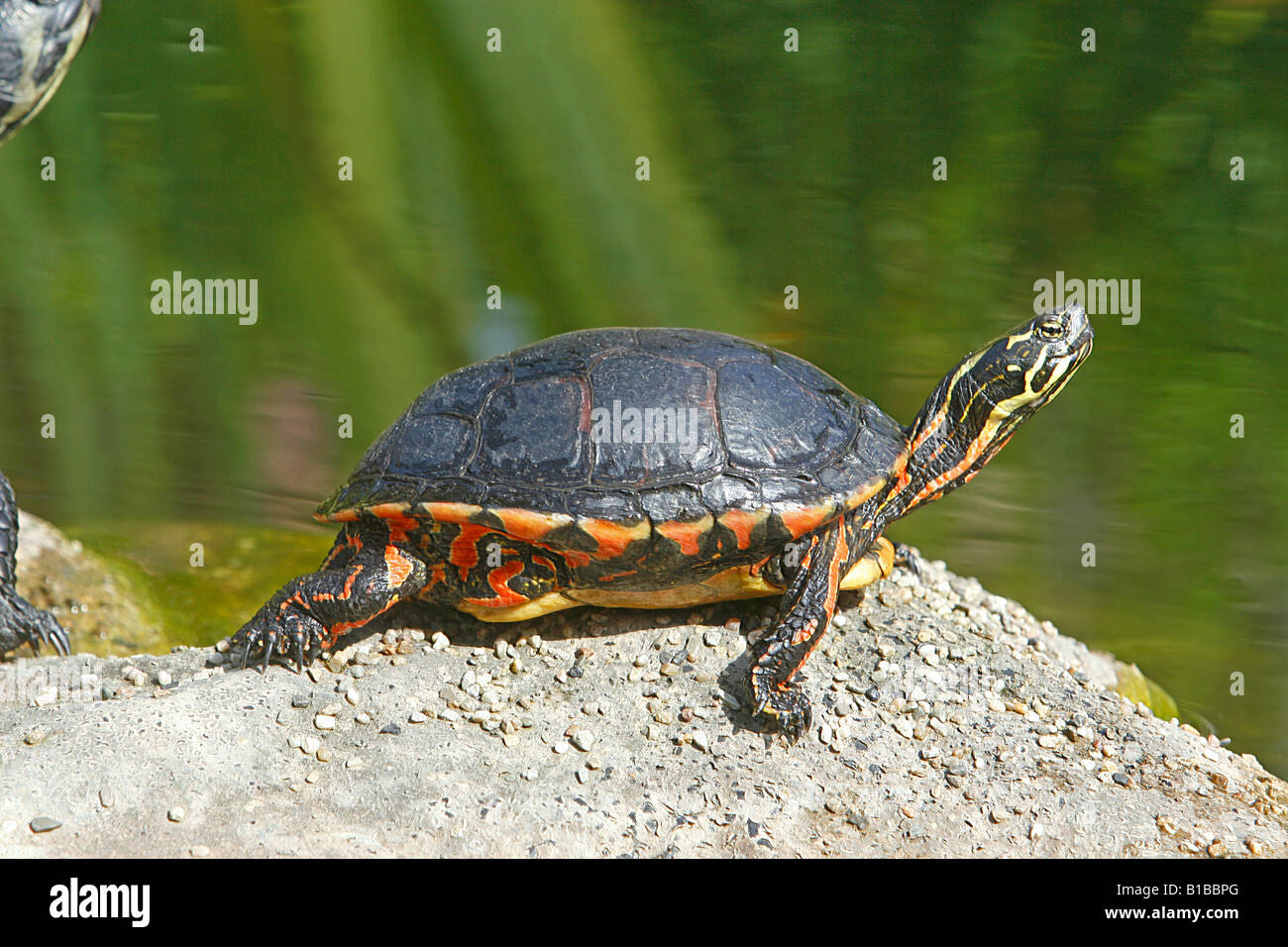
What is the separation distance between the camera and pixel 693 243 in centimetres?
550

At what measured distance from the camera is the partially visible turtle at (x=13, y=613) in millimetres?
3295

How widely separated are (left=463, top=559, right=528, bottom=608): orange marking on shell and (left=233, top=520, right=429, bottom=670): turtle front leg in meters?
0.23

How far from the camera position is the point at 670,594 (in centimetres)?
313

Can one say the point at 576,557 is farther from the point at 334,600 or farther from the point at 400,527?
the point at 334,600

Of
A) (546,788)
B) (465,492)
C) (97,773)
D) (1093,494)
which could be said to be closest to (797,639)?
(546,788)

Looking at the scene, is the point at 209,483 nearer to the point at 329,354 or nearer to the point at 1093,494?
the point at 329,354

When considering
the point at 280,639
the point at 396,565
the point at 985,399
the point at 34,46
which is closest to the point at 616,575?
the point at 396,565

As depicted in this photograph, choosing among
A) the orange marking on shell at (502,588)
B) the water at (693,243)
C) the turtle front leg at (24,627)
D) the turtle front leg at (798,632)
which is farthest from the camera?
the water at (693,243)

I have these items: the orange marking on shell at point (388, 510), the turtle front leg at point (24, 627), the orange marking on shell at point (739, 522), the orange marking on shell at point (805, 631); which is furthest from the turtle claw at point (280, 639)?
the orange marking on shell at point (805, 631)

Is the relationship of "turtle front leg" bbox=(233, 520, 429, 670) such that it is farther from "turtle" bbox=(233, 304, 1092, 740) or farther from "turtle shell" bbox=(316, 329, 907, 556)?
"turtle shell" bbox=(316, 329, 907, 556)

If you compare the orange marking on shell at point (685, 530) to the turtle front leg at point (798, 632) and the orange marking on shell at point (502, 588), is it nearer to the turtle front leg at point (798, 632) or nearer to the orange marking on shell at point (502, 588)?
the turtle front leg at point (798, 632)

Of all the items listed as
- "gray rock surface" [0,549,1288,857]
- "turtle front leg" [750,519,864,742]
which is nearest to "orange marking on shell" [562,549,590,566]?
"gray rock surface" [0,549,1288,857]

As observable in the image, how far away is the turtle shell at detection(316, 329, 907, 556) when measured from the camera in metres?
2.88

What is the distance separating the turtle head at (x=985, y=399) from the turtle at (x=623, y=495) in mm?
19
